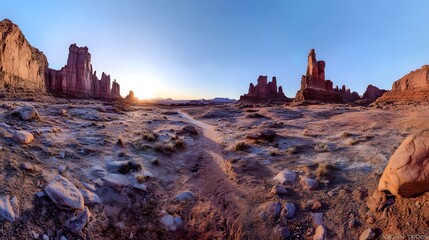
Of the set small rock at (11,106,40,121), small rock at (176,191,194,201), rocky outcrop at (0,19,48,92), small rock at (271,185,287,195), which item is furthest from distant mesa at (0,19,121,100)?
small rock at (271,185,287,195)

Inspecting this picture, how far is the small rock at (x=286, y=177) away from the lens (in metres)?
9.37

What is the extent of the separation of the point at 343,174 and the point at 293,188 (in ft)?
7.24

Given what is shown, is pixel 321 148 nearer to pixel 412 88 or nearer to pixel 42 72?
pixel 412 88

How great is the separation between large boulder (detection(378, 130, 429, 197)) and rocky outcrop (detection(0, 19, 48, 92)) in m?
48.4

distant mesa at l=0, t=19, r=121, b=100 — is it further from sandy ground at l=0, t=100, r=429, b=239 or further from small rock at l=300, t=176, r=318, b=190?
small rock at l=300, t=176, r=318, b=190

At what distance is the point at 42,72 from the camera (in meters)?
70.1

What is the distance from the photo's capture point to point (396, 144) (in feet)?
40.9

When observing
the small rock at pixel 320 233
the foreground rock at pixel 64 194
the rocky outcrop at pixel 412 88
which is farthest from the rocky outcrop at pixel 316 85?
the foreground rock at pixel 64 194

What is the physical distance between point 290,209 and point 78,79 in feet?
323

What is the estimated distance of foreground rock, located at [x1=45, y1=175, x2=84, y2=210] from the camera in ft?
21.1

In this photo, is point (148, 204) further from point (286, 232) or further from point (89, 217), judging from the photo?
point (286, 232)

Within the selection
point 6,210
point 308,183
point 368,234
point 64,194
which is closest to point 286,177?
point 308,183

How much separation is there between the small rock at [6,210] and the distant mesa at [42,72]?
43259 mm

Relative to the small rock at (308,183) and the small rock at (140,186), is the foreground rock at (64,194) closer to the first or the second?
the small rock at (140,186)
